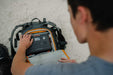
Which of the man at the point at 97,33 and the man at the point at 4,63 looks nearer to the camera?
the man at the point at 97,33

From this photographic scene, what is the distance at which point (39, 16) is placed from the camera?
1.19 metres

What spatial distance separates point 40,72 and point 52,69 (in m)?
0.06

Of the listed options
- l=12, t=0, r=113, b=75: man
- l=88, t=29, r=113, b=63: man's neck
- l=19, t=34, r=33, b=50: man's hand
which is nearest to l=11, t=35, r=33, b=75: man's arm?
l=19, t=34, r=33, b=50: man's hand

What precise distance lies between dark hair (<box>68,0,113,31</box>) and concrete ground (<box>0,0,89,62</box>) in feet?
2.72

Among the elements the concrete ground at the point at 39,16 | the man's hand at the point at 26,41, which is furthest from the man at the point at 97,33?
the concrete ground at the point at 39,16

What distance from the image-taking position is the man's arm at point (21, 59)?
19.4 inches

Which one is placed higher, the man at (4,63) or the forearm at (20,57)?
the forearm at (20,57)

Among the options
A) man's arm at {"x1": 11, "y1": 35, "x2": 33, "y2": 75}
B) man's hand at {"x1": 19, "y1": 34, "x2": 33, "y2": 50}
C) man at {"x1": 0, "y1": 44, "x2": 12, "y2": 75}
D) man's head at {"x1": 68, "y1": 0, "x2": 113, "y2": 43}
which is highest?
man's head at {"x1": 68, "y1": 0, "x2": 113, "y2": 43}

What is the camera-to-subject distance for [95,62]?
35 cm

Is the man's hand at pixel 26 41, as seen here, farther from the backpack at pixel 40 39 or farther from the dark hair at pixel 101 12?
the dark hair at pixel 101 12

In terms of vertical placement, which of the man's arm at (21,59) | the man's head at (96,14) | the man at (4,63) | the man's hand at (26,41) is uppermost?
the man's head at (96,14)

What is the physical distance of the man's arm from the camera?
1.62 feet

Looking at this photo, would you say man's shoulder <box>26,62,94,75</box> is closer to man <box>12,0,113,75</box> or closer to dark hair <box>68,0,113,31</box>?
man <box>12,0,113,75</box>

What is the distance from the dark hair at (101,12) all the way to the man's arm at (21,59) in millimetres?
399
